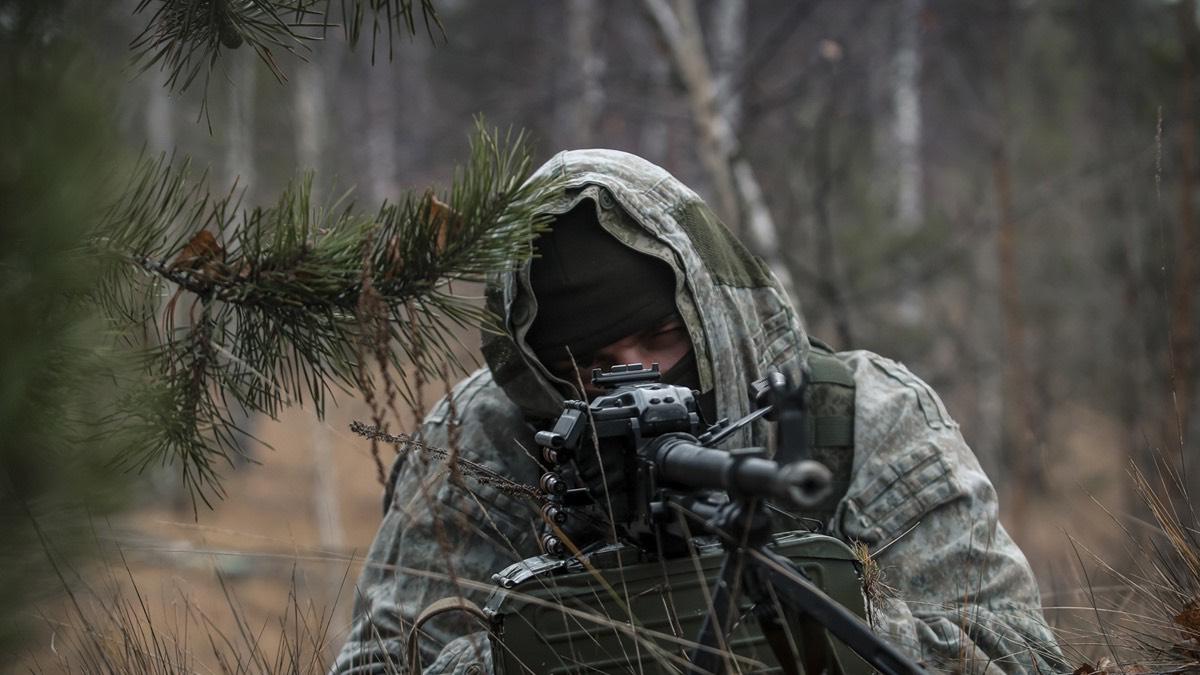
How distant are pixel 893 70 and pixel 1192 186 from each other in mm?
3982

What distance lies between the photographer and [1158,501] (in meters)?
1.98

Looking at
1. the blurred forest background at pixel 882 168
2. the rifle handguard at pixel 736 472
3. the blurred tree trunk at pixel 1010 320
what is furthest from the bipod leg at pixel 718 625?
the blurred tree trunk at pixel 1010 320

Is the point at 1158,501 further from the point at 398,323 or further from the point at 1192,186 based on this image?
the point at 1192,186

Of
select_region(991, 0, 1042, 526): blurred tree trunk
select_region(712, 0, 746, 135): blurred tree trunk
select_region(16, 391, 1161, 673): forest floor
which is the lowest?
select_region(16, 391, 1161, 673): forest floor

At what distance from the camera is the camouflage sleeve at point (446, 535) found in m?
2.58

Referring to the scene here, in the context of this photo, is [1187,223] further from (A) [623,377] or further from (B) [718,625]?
(B) [718,625]

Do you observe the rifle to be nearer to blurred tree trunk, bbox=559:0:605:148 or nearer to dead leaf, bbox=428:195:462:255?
dead leaf, bbox=428:195:462:255

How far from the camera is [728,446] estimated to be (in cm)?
254

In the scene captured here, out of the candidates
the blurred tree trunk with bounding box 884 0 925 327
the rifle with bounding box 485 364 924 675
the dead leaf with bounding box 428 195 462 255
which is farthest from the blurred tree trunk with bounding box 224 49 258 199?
the rifle with bounding box 485 364 924 675

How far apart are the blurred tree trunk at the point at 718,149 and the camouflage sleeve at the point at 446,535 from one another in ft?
10.9

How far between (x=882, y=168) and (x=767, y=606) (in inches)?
534

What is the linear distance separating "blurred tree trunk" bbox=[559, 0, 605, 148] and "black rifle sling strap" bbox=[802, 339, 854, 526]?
19.2ft

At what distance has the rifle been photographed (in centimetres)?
142

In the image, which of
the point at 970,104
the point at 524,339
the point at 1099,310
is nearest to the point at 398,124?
the point at 970,104
